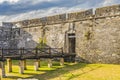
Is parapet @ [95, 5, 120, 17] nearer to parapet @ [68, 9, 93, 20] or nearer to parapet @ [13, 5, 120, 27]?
parapet @ [13, 5, 120, 27]

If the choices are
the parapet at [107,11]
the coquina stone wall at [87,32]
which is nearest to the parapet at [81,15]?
the coquina stone wall at [87,32]

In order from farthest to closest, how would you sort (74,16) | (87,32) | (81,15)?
(74,16) → (81,15) → (87,32)

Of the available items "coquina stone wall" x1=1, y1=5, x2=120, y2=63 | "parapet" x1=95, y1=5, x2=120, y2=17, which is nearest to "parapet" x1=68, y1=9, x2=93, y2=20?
"coquina stone wall" x1=1, y1=5, x2=120, y2=63

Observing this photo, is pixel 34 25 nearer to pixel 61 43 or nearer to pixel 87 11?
pixel 61 43

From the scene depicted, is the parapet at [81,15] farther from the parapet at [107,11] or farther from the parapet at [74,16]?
the parapet at [107,11]

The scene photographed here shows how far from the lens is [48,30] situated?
2370cm

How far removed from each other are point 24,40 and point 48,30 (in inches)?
143

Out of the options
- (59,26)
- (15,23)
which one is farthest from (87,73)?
(15,23)

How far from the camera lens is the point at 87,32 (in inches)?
800

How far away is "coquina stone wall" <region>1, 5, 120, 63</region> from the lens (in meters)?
18.8

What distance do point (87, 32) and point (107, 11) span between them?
2365 millimetres

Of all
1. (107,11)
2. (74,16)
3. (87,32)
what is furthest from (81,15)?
(107,11)

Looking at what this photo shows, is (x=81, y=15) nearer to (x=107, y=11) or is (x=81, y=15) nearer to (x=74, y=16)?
(x=74, y=16)

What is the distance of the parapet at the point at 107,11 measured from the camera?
61.1 feet
